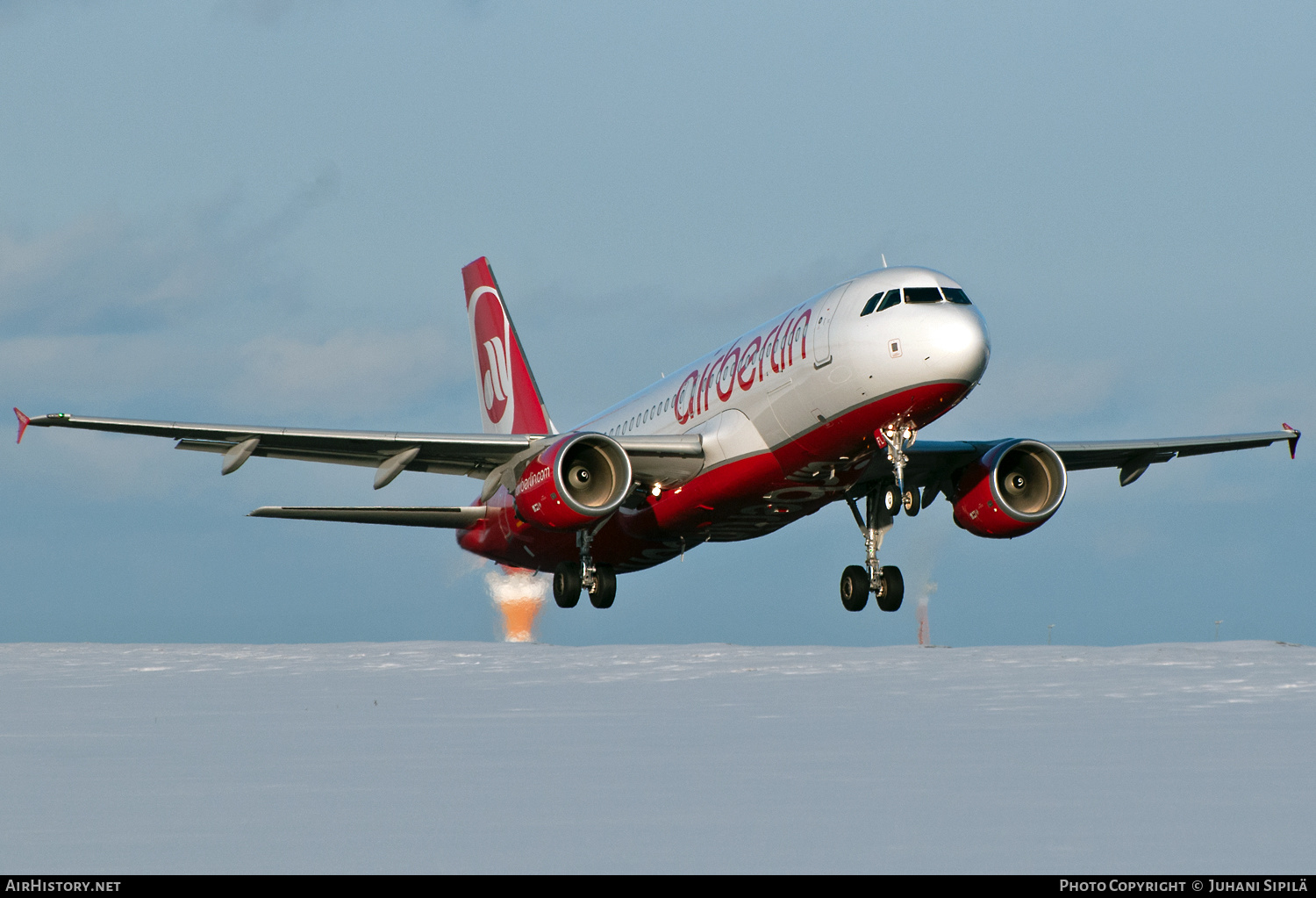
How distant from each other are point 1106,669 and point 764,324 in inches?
390

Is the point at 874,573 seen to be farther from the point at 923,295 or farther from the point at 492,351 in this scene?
the point at 492,351

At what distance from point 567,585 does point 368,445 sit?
679 centimetres

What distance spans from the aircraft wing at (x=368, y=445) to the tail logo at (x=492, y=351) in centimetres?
1153

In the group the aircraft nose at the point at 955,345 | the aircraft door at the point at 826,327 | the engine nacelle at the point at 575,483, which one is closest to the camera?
the aircraft nose at the point at 955,345

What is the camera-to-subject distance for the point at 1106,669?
27.7 metres

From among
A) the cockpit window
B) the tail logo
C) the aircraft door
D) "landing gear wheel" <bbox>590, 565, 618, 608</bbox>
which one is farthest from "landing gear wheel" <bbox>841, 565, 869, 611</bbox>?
the tail logo

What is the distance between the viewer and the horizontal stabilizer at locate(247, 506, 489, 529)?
35906 millimetres

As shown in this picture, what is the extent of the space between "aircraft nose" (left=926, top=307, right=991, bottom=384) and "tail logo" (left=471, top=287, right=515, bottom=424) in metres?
22.9

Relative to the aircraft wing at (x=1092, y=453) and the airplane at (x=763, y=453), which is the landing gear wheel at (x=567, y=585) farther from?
the aircraft wing at (x=1092, y=453)

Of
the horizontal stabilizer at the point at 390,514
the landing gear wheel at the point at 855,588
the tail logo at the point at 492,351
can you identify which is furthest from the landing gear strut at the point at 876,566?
the tail logo at the point at 492,351

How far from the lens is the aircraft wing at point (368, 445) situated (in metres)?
29.6

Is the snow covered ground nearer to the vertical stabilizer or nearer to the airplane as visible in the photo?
the airplane

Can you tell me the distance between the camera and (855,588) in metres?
34.0

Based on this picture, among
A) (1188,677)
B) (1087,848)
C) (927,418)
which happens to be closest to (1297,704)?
(1188,677)
